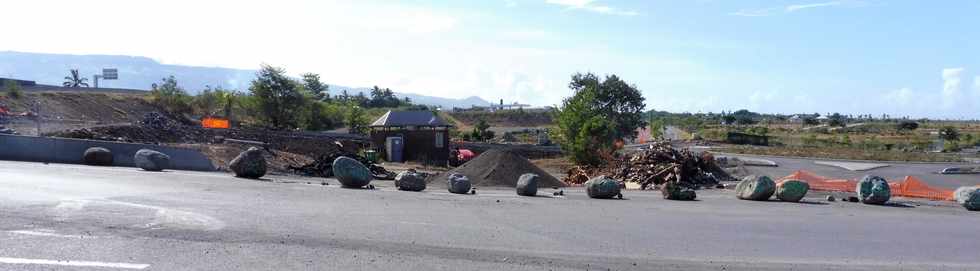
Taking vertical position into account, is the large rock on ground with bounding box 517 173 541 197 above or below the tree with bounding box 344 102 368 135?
below

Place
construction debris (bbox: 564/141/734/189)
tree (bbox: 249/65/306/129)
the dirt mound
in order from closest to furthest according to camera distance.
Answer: the dirt mound, construction debris (bbox: 564/141/734/189), tree (bbox: 249/65/306/129)

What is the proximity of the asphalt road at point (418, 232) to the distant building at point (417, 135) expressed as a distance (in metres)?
29.7

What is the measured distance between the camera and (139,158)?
24.1 meters

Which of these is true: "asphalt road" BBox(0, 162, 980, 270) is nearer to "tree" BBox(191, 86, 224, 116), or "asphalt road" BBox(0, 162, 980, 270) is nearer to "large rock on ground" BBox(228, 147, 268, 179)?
"large rock on ground" BBox(228, 147, 268, 179)

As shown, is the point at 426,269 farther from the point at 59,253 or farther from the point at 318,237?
the point at 59,253

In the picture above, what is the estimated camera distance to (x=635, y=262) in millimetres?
10484

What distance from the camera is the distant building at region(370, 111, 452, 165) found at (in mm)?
49250

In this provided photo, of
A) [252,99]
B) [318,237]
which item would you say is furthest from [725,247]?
[252,99]

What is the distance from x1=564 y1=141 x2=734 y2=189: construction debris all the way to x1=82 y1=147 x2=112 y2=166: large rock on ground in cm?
1784

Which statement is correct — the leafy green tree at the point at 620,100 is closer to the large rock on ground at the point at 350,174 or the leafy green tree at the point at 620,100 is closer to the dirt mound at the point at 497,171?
the dirt mound at the point at 497,171

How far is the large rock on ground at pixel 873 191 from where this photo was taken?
21156 mm

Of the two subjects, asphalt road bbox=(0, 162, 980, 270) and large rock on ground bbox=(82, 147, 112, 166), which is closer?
asphalt road bbox=(0, 162, 980, 270)

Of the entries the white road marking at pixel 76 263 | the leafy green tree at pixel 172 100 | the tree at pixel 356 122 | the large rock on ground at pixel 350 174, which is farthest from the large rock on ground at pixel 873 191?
the leafy green tree at pixel 172 100

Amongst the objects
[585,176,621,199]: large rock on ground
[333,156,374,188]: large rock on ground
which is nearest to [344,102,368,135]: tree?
[333,156,374,188]: large rock on ground
